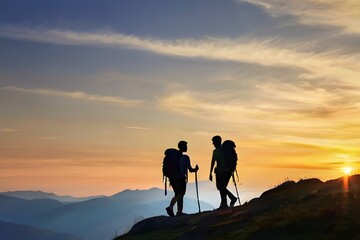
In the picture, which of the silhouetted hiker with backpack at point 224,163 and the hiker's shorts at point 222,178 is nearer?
the silhouetted hiker with backpack at point 224,163

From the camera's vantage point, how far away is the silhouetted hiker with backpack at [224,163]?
2581 cm

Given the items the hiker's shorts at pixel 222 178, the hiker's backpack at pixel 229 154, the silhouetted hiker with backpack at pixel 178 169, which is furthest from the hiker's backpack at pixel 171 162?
the hiker's backpack at pixel 229 154

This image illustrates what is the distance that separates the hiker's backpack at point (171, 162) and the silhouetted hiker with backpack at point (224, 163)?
7.07ft

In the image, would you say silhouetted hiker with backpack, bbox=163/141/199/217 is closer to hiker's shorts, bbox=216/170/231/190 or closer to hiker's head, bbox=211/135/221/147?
hiker's shorts, bbox=216/170/231/190

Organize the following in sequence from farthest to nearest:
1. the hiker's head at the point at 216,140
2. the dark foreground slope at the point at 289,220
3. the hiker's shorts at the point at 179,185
→ the hiker's shorts at the point at 179,185, the hiker's head at the point at 216,140, the dark foreground slope at the point at 289,220

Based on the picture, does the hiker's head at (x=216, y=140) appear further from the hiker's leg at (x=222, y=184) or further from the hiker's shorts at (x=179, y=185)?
the hiker's shorts at (x=179, y=185)

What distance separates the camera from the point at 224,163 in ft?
84.7

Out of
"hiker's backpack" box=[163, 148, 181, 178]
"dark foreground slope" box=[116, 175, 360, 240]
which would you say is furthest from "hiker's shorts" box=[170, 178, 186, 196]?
"dark foreground slope" box=[116, 175, 360, 240]

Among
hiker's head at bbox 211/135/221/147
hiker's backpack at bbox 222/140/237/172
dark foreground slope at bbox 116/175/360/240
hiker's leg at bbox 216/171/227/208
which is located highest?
hiker's head at bbox 211/135/221/147

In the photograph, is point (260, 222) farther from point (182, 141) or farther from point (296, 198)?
point (182, 141)

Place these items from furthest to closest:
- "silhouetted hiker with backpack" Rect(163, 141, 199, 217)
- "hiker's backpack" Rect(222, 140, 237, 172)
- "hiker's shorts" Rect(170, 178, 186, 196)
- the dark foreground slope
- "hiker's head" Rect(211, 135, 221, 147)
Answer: "hiker's shorts" Rect(170, 178, 186, 196) → "silhouetted hiker with backpack" Rect(163, 141, 199, 217) → "hiker's head" Rect(211, 135, 221, 147) → "hiker's backpack" Rect(222, 140, 237, 172) → the dark foreground slope

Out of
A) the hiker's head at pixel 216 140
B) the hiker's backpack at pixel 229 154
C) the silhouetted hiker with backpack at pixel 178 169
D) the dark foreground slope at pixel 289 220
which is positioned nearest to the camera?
the dark foreground slope at pixel 289 220

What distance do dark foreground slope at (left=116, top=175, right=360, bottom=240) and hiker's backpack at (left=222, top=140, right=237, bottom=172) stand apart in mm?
3016

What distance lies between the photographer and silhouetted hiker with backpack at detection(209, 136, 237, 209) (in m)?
25.8
